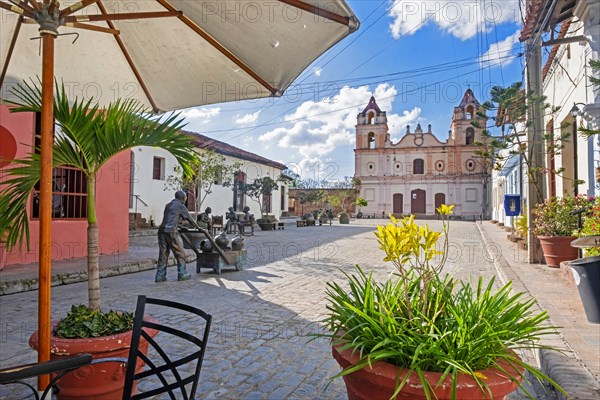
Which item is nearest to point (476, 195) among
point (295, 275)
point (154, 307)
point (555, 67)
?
point (555, 67)

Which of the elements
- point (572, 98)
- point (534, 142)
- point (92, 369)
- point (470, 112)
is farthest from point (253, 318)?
point (470, 112)

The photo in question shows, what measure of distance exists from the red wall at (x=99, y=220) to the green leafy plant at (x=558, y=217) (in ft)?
28.8

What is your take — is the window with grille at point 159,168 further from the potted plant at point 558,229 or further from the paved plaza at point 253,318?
the potted plant at point 558,229

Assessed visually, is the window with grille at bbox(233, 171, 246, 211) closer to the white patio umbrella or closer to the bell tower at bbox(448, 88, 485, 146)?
the white patio umbrella

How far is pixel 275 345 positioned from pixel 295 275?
3.68 meters

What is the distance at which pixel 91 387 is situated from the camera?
2.12m

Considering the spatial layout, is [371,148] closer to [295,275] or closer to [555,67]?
[555,67]

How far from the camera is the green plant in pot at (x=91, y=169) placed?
83.7 inches

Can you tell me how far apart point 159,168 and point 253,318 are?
14.4 m

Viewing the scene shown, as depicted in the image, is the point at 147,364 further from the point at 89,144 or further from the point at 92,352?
the point at 89,144

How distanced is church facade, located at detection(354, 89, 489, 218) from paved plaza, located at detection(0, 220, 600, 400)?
3020 cm

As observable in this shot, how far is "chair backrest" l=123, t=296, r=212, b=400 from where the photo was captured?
1723mm

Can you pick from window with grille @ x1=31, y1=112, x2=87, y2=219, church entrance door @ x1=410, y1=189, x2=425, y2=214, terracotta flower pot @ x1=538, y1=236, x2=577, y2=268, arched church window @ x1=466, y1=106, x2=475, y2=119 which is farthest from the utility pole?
arched church window @ x1=466, y1=106, x2=475, y2=119

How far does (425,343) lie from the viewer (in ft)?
5.32
